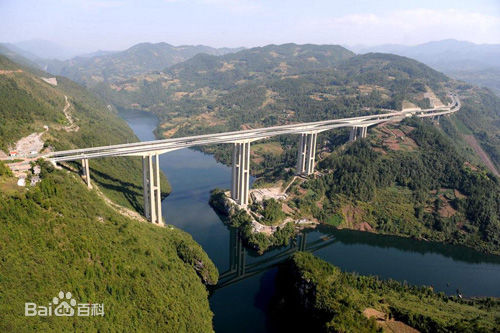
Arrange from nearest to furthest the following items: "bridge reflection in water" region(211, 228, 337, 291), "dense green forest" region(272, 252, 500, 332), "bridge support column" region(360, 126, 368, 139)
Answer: "dense green forest" region(272, 252, 500, 332) → "bridge reflection in water" region(211, 228, 337, 291) → "bridge support column" region(360, 126, 368, 139)

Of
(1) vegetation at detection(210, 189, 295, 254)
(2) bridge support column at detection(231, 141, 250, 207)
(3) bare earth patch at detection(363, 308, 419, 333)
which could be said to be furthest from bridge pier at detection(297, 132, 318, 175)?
(3) bare earth patch at detection(363, 308, 419, 333)

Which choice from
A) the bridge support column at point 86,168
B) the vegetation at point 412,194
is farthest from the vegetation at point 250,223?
the bridge support column at point 86,168

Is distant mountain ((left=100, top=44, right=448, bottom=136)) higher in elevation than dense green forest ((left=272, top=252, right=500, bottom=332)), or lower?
higher

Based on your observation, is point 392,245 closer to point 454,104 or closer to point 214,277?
point 214,277

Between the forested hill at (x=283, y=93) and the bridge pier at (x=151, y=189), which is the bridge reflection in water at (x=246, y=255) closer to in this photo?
the bridge pier at (x=151, y=189)


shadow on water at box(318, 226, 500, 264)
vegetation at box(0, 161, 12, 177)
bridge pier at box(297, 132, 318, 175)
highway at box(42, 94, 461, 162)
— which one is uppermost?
vegetation at box(0, 161, 12, 177)

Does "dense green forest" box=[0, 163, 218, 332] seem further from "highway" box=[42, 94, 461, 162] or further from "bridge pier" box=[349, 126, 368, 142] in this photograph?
"bridge pier" box=[349, 126, 368, 142]

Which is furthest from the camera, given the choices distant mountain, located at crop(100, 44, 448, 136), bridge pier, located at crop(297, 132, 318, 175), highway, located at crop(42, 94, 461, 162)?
distant mountain, located at crop(100, 44, 448, 136)

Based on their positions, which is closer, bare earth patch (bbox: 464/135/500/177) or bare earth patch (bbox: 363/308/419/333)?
bare earth patch (bbox: 363/308/419/333)
